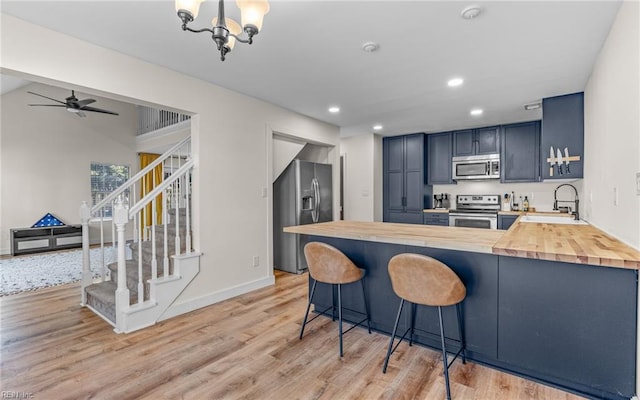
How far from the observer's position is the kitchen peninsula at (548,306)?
5.17ft

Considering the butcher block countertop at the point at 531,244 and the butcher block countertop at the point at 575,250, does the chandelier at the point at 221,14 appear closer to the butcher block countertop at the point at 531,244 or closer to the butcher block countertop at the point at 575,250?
the butcher block countertop at the point at 531,244

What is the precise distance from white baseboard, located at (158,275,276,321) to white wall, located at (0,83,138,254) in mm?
5412

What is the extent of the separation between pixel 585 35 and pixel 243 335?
11.9 feet

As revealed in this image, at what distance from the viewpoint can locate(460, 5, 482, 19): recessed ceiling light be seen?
193cm

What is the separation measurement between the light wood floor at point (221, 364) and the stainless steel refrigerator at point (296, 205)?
1.65m

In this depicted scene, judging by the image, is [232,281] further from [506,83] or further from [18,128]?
[18,128]

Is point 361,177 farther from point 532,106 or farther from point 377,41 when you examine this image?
point 377,41

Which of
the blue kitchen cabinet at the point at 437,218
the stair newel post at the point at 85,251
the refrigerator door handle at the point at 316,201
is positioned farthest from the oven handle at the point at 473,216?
the stair newel post at the point at 85,251

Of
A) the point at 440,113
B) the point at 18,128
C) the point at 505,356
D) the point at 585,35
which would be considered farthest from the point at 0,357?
the point at 18,128

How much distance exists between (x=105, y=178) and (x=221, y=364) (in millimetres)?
7162

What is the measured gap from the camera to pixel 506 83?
10.6 feet

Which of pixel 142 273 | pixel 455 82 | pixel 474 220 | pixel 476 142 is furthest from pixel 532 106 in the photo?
pixel 142 273

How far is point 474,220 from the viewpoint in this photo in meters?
5.12

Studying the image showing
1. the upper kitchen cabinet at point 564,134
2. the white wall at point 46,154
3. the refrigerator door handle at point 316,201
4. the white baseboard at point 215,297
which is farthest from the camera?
the white wall at point 46,154
